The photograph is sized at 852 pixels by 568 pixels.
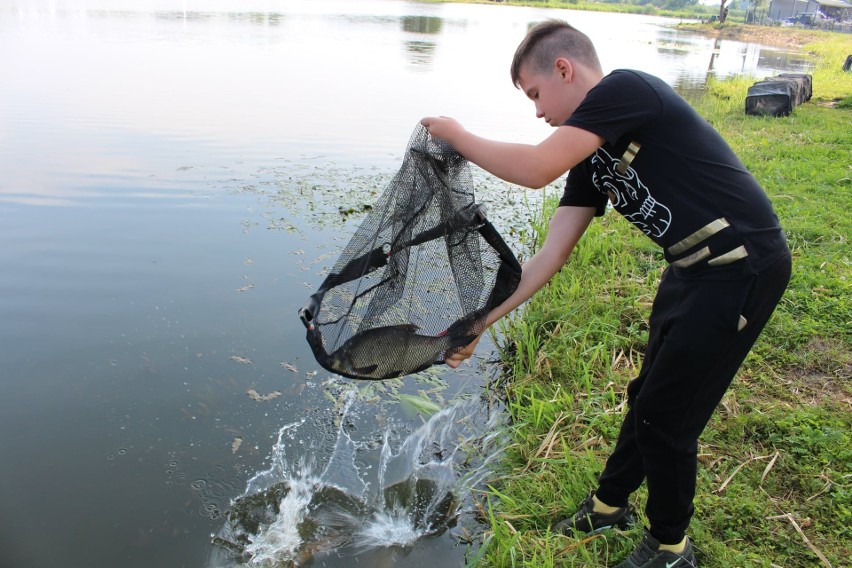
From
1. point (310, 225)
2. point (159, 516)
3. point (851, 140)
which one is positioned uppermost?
point (851, 140)

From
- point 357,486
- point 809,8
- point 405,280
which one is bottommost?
point 357,486

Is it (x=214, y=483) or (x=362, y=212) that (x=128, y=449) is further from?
(x=362, y=212)

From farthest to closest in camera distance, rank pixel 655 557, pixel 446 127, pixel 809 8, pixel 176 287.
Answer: pixel 809 8 → pixel 176 287 → pixel 655 557 → pixel 446 127

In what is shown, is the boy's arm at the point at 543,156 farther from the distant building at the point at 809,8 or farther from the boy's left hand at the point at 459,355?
the distant building at the point at 809,8

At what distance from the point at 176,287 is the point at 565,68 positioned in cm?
393

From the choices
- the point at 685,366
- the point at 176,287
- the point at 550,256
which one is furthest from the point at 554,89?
the point at 176,287

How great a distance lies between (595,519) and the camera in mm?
2504

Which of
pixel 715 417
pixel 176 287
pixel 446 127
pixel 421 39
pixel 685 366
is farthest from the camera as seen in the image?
pixel 421 39

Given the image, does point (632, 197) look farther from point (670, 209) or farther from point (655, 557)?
point (655, 557)

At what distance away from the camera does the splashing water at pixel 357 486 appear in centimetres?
294

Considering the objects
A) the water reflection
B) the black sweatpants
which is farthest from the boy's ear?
the water reflection

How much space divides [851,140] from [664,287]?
780 centimetres

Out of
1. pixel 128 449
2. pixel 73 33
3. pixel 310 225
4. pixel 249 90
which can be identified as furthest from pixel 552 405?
pixel 73 33

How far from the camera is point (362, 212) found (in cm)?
657
